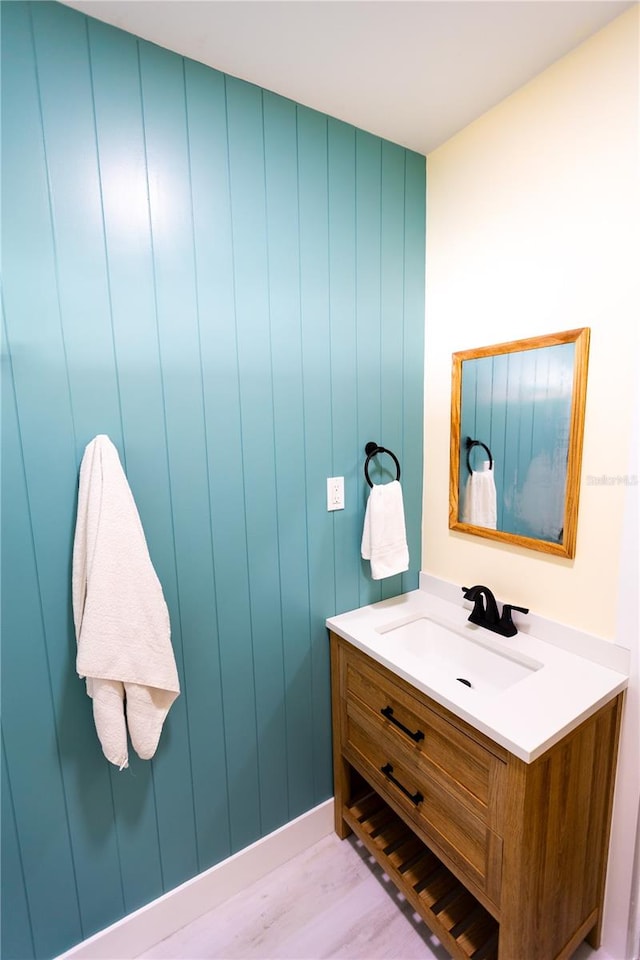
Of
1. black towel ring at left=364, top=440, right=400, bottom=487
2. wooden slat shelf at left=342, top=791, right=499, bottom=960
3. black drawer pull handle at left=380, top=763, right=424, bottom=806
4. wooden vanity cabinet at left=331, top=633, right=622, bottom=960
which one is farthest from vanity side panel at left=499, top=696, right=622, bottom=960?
black towel ring at left=364, top=440, right=400, bottom=487

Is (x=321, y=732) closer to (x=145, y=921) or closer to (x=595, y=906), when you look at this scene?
(x=145, y=921)

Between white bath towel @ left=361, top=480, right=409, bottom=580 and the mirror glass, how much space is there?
23 centimetres

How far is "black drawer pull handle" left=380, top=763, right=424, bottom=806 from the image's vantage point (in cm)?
121

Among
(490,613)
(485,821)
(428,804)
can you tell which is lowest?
(428,804)

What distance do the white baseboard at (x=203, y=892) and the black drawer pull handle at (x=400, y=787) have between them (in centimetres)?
46

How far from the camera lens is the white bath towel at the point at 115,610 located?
100 centimetres

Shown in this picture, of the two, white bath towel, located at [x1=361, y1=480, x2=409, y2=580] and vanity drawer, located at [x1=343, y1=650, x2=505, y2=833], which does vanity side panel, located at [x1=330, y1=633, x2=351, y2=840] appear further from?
white bath towel, located at [x1=361, y1=480, x2=409, y2=580]

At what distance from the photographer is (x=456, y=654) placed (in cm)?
143

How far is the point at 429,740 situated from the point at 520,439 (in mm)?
956

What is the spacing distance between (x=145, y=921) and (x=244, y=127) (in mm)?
2390

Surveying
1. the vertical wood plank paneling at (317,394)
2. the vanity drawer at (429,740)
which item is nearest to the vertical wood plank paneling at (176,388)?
the vertical wood plank paneling at (317,394)

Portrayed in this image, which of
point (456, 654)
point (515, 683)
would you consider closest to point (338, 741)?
point (456, 654)

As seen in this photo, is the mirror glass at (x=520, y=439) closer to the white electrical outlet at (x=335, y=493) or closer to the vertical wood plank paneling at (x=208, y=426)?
the white electrical outlet at (x=335, y=493)

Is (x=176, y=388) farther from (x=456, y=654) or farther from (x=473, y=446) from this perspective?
(x=456, y=654)
